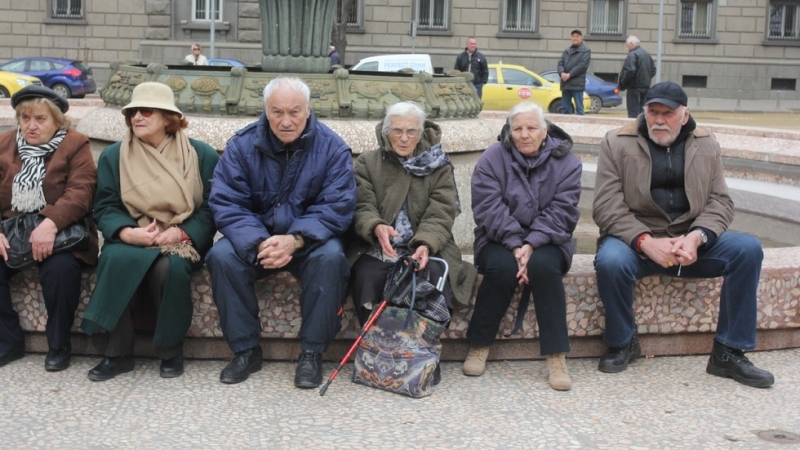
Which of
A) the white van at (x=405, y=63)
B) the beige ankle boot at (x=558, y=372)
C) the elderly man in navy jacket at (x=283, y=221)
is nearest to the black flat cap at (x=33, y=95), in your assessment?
the elderly man in navy jacket at (x=283, y=221)

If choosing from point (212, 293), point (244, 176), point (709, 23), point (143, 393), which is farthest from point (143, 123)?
point (709, 23)

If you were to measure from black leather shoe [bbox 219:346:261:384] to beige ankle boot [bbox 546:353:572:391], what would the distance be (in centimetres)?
136

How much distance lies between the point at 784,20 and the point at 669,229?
3055 cm

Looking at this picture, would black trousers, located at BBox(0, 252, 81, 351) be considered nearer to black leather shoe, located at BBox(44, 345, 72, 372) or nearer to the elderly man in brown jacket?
black leather shoe, located at BBox(44, 345, 72, 372)

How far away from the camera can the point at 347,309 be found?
512 centimetres

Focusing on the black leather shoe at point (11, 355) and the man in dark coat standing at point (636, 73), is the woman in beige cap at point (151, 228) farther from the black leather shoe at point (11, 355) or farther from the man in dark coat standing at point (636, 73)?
the man in dark coat standing at point (636, 73)

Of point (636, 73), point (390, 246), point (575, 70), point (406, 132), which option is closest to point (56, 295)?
point (390, 246)

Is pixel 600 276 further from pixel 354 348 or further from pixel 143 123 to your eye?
pixel 143 123

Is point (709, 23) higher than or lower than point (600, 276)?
higher

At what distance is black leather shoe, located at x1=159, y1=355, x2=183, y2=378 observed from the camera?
4926 mm

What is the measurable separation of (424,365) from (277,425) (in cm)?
75

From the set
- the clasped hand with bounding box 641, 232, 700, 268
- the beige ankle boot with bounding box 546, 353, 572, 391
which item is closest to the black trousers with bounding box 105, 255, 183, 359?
the beige ankle boot with bounding box 546, 353, 572, 391

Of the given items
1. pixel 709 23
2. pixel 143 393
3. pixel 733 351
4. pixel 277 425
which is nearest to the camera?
pixel 277 425

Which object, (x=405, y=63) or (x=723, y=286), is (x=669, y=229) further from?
(x=405, y=63)
